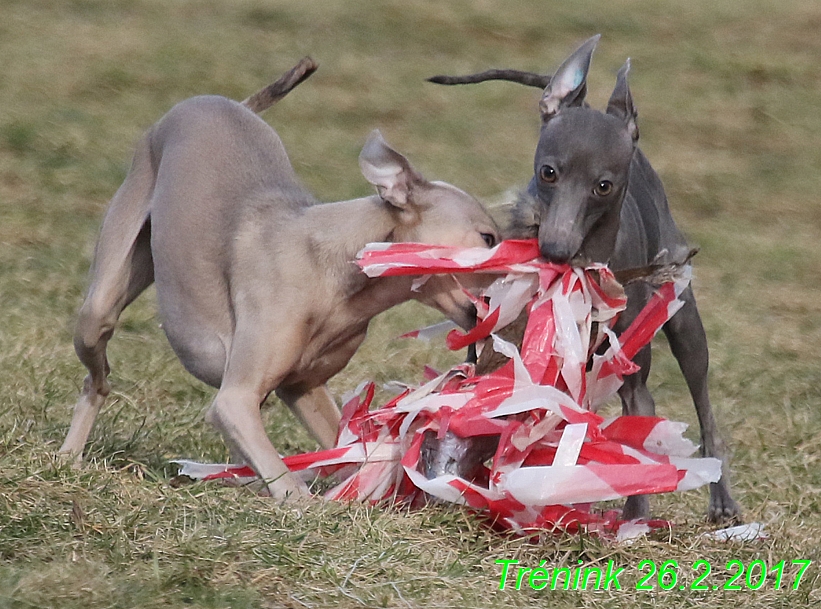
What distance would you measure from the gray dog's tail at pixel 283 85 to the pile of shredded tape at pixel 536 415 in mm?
1399

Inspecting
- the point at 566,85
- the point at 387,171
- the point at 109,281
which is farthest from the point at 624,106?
the point at 109,281

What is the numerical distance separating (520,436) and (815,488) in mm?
2063

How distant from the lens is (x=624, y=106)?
4363mm

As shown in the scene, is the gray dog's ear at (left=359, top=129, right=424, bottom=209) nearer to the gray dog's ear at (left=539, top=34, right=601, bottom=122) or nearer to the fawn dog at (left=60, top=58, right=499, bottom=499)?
the fawn dog at (left=60, top=58, right=499, bottom=499)

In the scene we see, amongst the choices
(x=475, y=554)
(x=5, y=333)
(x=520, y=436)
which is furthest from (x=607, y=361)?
(x=5, y=333)

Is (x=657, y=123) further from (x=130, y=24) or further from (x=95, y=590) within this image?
(x=95, y=590)

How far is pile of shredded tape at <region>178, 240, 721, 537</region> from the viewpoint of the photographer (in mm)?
3936

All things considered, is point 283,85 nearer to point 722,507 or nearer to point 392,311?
point 722,507

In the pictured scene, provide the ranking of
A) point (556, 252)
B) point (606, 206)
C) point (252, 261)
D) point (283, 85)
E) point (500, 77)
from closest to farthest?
point (556, 252)
point (606, 206)
point (252, 261)
point (500, 77)
point (283, 85)

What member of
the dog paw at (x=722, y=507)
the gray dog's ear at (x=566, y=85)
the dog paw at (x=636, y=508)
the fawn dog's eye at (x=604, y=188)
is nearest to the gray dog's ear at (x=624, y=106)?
the gray dog's ear at (x=566, y=85)

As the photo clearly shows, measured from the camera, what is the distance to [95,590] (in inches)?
128

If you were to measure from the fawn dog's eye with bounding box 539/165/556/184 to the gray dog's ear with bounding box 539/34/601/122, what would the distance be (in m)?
0.35

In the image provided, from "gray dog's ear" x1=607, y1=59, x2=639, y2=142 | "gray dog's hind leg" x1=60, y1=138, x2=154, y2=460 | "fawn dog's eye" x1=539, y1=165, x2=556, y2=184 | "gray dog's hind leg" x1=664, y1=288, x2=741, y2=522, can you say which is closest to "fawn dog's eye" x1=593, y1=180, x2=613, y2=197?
"fawn dog's eye" x1=539, y1=165, x2=556, y2=184

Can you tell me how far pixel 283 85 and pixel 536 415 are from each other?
206cm
